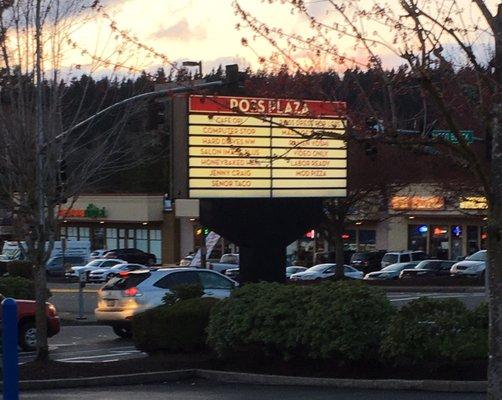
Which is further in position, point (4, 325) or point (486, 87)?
point (486, 87)

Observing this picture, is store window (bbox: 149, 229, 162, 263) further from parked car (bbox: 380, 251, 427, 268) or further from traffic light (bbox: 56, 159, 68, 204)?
traffic light (bbox: 56, 159, 68, 204)

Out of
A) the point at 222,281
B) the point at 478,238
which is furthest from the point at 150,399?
the point at 478,238

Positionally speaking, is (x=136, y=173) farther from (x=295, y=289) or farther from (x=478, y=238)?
(x=295, y=289)

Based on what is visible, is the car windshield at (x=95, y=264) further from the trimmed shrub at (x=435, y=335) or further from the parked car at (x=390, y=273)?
the trimmed shrub at (x=435, y=335)

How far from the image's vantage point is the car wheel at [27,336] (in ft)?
72.6

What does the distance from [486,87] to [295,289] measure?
872 centimetres

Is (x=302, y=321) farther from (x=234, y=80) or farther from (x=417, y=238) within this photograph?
(x=417, y=238)

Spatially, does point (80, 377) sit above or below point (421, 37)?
below

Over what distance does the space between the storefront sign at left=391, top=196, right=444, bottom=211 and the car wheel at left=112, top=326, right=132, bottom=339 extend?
28.6m

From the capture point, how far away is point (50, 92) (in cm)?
1838

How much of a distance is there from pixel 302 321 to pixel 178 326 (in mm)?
3191

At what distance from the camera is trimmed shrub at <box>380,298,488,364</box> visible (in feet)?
48.1

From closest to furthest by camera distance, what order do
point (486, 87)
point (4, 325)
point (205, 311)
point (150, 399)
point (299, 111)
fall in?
point (4, 325) < point (486, 87) < point (299, 111) < point (150, 399) < point (205, 311)

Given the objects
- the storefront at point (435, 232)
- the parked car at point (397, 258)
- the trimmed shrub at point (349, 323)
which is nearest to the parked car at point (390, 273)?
the parked car at point (397, 258)
